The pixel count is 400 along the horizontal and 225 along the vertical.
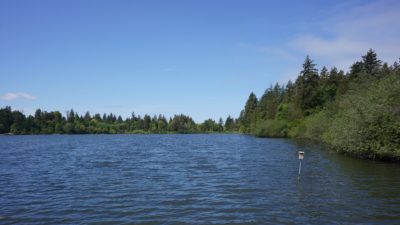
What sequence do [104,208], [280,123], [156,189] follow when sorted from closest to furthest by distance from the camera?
1. [104,208]
2. [156,189]
3. [280,123]

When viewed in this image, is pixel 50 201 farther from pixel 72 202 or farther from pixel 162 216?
pixel 162 216

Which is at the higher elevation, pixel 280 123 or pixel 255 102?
pixel 255 102

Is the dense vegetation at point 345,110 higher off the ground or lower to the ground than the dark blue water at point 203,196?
higher

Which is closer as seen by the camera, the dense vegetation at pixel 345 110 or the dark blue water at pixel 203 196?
the dark blue water at pixel 203 196

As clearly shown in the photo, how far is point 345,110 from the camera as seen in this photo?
48.3 m

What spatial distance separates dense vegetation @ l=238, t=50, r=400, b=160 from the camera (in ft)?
112

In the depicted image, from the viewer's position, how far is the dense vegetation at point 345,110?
3416 centimetres

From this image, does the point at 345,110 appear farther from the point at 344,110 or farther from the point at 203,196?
the point at 203,196

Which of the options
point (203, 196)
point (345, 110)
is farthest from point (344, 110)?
point (203, 196)

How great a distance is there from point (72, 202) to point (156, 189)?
198 inches

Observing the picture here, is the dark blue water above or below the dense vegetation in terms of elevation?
below

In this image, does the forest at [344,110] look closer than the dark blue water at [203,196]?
No

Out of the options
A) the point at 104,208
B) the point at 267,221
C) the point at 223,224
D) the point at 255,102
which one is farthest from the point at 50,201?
the point at 255,102

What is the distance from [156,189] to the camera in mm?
22109
